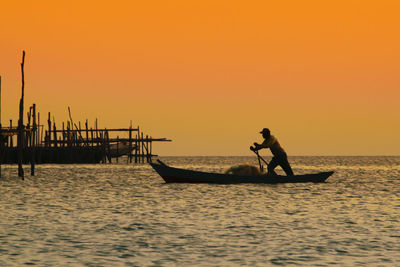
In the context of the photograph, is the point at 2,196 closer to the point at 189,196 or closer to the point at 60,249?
the point at 189,196

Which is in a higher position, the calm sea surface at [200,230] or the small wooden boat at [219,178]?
the small wooden boat at [219,178]

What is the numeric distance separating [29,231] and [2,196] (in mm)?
12348

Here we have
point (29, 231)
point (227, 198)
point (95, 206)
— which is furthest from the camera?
point (227, 198)

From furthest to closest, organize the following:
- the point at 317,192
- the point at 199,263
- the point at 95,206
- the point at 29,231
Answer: the point at 317,192, the point at 95,206, the point at 29,231, the point at 199,263

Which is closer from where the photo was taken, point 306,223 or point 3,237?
point 3,237

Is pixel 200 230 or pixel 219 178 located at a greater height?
pixel 219 178

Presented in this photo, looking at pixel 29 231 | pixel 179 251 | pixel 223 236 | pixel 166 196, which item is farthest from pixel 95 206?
pixel 179 251

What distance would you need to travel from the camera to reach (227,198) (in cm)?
2617

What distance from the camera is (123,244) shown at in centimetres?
1368

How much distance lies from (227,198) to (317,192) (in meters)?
5.20

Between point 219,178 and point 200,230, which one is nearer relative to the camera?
point 200,230

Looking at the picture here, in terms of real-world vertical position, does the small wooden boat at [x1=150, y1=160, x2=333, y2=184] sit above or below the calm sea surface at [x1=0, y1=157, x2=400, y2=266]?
above

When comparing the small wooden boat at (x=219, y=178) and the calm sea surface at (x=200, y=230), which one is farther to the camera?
the small wooden boat at (x=219, y=178)

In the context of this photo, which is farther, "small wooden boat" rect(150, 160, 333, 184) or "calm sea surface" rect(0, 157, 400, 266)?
"small wooden boat" rect(150, 160, 333, 184)
